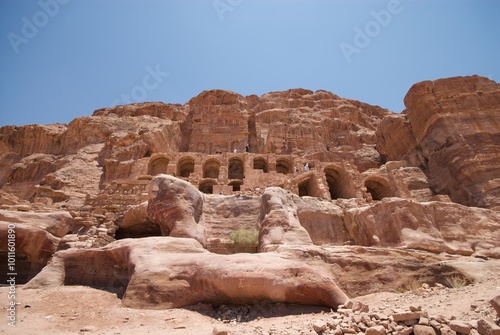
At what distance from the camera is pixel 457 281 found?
7.40 m

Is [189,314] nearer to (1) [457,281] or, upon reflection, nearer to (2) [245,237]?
(2) [245,237]

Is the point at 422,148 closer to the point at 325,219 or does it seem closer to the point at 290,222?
the point at 325,219

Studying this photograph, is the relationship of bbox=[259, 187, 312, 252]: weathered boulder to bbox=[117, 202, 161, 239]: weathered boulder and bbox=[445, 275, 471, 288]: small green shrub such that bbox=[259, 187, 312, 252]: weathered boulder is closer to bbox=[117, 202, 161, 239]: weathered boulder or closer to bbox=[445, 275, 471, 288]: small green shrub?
bbox=[445, 275, 471, 288]: small green shrub

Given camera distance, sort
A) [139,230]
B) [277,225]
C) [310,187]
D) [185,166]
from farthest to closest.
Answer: [185,166] → [310,187] → [139,230] → [277,225]

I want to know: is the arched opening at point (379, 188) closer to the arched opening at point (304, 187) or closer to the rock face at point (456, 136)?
the rock face at point (456, 136)

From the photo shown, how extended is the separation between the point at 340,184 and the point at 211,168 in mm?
12878

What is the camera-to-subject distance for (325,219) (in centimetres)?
1460

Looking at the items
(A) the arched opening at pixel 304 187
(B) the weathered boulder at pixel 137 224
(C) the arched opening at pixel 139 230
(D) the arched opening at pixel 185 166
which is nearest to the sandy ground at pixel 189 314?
(B) the weathered boulder at pixel 137 224

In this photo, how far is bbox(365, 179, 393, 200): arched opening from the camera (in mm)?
25094

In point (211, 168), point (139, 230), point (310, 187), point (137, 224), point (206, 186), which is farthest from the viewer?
point (211, 168)

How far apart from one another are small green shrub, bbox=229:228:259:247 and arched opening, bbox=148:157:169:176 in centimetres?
2138

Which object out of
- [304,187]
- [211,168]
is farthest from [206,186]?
[304,187]

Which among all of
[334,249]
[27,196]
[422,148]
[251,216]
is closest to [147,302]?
[334,249]

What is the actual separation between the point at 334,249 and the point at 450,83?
1168 inches
